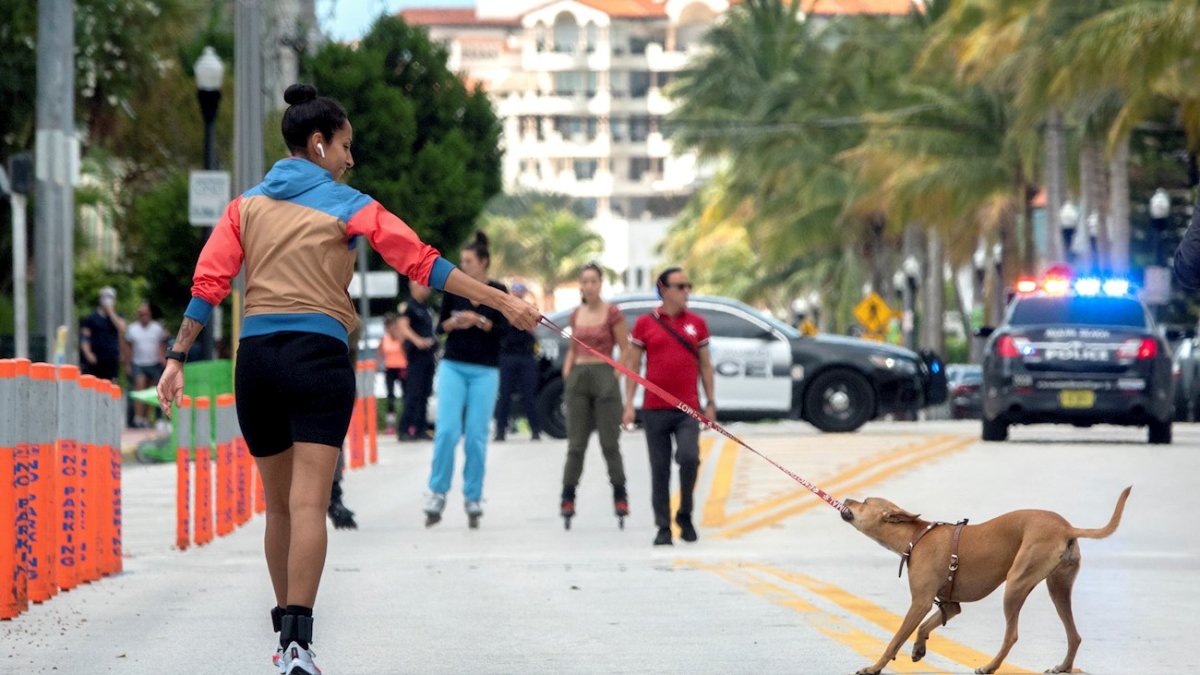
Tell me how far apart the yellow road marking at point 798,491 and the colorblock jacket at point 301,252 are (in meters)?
9.37

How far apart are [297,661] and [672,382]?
767 cm

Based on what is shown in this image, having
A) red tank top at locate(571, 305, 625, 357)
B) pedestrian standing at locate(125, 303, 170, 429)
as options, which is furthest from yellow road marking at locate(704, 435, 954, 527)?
pedestrian standing at locate(125, 303, 170, 429)

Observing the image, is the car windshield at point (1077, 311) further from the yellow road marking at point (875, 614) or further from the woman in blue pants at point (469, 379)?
the yellow road marking at point (875, 614)

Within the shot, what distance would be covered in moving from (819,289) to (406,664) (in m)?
77.4

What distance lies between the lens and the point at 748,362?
28.7 metres

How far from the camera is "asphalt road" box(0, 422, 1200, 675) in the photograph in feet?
30.7

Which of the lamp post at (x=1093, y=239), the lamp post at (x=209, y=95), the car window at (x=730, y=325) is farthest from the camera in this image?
the lamp post at (x=1093, y=239)

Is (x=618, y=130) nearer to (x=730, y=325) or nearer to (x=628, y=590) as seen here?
(x=730, y=325)

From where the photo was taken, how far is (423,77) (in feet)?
157

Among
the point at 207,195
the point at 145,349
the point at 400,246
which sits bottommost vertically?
the point at 145,349

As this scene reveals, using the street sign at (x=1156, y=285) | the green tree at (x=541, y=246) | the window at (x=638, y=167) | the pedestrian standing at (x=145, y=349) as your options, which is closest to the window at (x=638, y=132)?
the window at (x=638, y=167)

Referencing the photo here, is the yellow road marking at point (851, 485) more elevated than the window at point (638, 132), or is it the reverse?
the window at point (638, 132)

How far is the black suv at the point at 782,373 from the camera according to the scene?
2862cm

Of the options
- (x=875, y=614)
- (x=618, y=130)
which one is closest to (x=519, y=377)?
(x=875, y=614)
